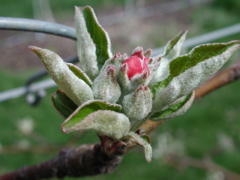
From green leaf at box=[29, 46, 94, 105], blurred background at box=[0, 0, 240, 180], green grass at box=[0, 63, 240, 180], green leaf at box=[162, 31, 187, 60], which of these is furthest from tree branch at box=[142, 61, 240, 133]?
green grass at box=[0, 63, 240, 180]

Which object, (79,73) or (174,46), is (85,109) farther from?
(174,46)

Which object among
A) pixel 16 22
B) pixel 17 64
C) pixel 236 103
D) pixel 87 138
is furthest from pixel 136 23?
pixel 16 22

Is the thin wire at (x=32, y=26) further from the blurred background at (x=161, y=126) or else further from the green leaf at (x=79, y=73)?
the blurred background at (x=161, y=126)

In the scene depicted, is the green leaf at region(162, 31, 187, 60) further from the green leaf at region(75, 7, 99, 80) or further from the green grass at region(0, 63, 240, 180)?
the green grass at region(0, 63, 240, 180)

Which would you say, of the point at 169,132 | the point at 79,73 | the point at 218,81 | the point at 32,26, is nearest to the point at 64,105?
the point at 79,73

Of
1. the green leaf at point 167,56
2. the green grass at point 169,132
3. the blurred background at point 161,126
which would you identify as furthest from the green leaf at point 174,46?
the green grass at point 169,132

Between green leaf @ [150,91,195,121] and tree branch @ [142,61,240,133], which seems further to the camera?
tree branch @ [142,61,240,133]
